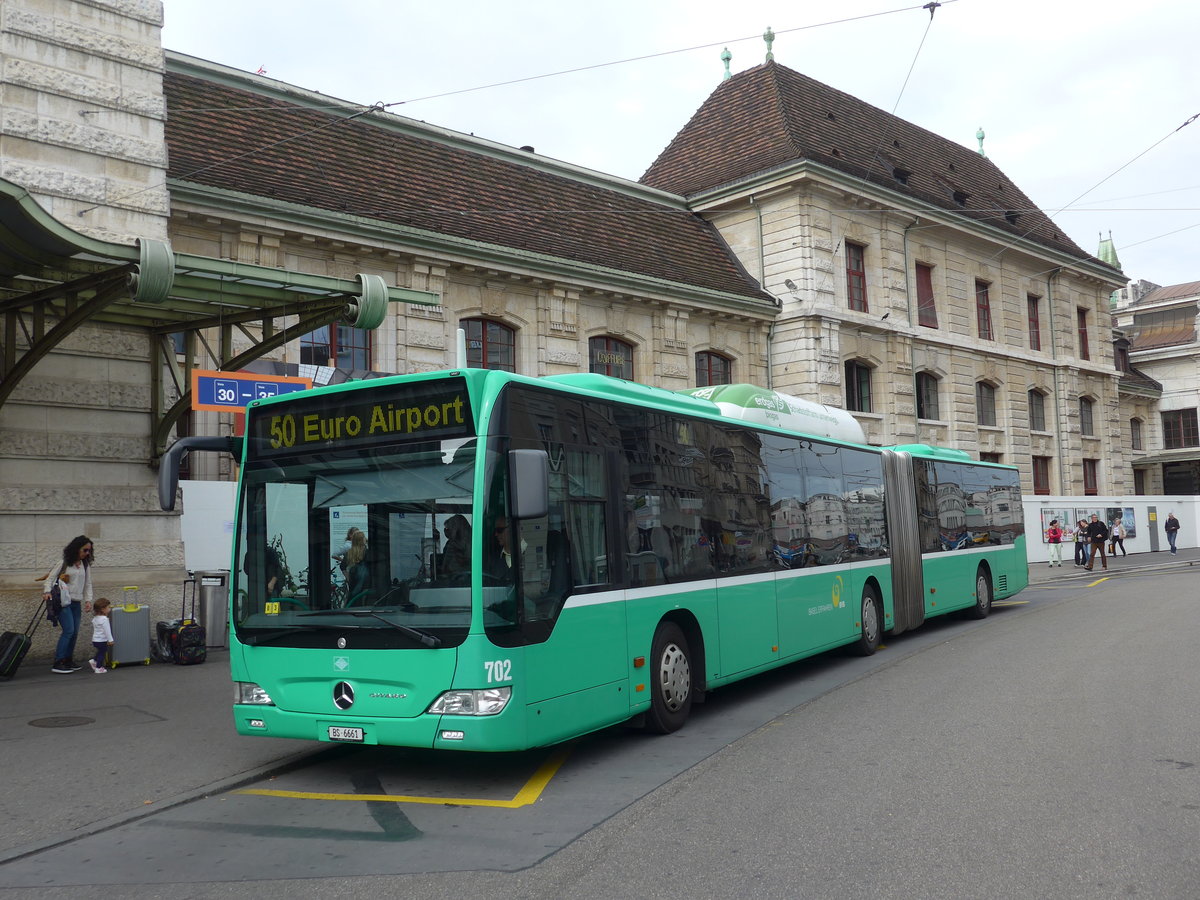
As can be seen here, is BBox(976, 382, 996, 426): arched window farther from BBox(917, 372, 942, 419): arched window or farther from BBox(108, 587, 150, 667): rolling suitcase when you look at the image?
BBox(108, 587, 150, 667): rolling suitcase

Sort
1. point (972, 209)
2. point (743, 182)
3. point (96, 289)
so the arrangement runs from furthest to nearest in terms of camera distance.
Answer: point (972, 209), point (743, 182), point (96, 289)

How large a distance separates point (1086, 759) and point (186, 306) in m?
11.1

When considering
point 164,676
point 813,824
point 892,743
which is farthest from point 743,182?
point 813,824

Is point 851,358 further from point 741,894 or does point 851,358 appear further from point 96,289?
point 741,894

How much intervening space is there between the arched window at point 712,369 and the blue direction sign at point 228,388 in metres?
14.6

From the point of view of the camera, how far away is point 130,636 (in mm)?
13539

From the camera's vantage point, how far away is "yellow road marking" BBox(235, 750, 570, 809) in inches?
268

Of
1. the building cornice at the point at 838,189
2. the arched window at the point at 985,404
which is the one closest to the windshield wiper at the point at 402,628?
the building cornice at the point at 838,189

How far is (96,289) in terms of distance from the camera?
12.5m

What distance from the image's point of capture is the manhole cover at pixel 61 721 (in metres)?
9.55

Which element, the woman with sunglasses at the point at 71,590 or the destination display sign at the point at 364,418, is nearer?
the destination display sign at the point at 364,418

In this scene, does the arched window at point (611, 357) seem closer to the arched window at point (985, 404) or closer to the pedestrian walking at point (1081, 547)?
the arched window at point (985, 404)

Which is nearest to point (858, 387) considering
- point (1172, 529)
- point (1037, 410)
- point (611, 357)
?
point (611, 357)

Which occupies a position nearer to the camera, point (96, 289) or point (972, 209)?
point (96, 289)
